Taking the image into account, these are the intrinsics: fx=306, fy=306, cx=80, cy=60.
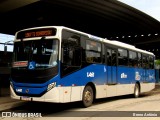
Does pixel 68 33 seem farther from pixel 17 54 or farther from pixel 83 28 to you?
pixel 83 28

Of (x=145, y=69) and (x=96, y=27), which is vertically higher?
(x=96, y=27)

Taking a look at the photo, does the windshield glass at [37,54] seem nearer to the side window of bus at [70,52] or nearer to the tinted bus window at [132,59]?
the side window of bus at [70,52]

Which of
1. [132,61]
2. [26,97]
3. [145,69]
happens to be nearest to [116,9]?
[145,69]

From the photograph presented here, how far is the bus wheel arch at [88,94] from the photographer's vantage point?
12.4m

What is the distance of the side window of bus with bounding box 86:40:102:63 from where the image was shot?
42.4ft

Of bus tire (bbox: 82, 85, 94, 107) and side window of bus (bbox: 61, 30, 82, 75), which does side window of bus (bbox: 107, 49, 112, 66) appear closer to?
bus tire (bbox: 82, 85, 94, 107)

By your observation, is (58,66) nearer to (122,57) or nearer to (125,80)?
(122,57)

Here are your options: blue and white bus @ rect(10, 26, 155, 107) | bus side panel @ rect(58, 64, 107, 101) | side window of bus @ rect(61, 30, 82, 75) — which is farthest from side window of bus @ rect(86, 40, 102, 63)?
side window of bus @ rect(61, 30, 82, 75)

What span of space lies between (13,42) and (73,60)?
8.19 ft

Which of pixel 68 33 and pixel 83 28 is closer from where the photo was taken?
pixel 68 33

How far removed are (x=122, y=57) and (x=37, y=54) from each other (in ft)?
22.5

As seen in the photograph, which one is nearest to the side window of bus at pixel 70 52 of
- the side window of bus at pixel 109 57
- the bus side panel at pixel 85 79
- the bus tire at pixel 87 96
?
the bus side panel at pixel 85 79

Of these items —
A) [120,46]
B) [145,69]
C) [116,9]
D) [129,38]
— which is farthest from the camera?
[129,38]

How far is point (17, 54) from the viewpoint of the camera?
11.6 m
